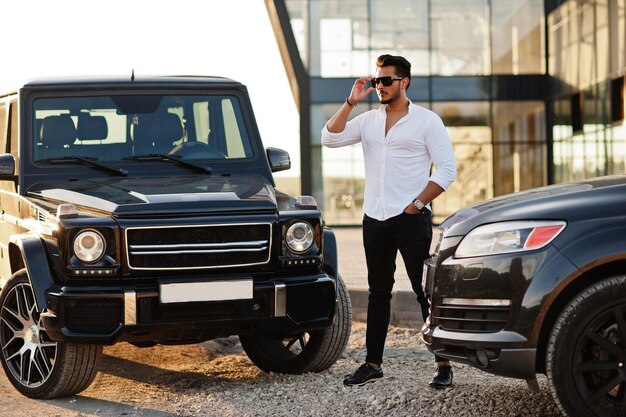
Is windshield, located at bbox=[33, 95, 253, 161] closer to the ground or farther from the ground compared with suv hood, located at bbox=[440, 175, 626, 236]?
farther from the ground

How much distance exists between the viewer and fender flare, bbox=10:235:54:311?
6.02 metres

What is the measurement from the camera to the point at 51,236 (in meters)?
6.10

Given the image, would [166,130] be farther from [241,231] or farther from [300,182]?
[300,182]

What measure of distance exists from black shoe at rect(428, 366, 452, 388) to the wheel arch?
142cm

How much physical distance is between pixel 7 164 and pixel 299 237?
201 centimetres

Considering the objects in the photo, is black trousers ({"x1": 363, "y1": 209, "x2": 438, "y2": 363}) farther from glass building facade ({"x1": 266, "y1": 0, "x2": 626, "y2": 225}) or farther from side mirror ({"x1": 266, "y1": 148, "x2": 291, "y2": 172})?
glass building facade ({"x1": 266, "y1": 0, "x2": 626, "y2": 225})

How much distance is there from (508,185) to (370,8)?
6145 millimetres

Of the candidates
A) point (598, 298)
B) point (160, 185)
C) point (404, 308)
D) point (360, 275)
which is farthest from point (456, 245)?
point (360, 275)

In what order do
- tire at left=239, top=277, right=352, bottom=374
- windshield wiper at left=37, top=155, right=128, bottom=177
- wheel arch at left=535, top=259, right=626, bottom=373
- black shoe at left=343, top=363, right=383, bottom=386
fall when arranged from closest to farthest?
wheel arch at left=535, top=259, right=626, bottom=373 → black shoe at left=343, top=363, right=383, bottom=386 → tire at left=239, top=277, right=352, bottom=374 → windshield wiper at left=37, top=155, right=128, bottom=177

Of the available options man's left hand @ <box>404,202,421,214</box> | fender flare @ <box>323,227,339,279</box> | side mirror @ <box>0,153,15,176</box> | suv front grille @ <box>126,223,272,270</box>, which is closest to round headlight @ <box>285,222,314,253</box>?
suv front grille @ <box>126,223,272,270</box>

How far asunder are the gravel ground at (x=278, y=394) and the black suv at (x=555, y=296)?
739 mm

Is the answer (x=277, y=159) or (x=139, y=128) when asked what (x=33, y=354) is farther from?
(x=277, y=159)

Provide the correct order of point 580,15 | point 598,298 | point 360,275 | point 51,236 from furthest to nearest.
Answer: point 580,15, point 360,275, point 51,236, point 598,298

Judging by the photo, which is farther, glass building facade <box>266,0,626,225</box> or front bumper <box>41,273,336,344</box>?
glass building facade <box>266,0,626,225</box>
